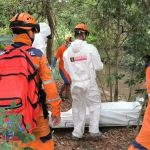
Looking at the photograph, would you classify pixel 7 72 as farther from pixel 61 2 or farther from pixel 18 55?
pixel 61 2

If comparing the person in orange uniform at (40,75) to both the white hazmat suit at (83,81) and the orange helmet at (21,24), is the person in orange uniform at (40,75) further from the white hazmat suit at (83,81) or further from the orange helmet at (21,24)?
the white hazmat suit at (83,81)

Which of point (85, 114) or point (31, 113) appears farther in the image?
point (85, 114)

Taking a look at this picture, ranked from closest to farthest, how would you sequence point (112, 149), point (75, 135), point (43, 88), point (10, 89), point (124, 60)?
point (10, 89), point (43, 88), point (112, 149), point (75, 135), point (124, 60)

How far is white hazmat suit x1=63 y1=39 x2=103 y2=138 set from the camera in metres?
5.98

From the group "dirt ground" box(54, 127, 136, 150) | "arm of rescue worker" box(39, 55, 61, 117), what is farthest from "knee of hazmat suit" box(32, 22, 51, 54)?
"arm of rescue worker" box(39, 55, 61, 117)

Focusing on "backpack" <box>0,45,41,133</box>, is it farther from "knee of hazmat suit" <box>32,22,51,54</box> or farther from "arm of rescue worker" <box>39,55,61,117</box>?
"knee of hazmat suit" <box>32,22,51,54</box>

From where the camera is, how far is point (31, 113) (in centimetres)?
343

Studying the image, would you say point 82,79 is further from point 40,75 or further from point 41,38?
point 40,75

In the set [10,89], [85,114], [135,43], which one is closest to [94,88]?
[85,114]

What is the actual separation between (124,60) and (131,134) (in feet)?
4.57

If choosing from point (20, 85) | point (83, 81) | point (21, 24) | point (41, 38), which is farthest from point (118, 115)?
point (20, 85)

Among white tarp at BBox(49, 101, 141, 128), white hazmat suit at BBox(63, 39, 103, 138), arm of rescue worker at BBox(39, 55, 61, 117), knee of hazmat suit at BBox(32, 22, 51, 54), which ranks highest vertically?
arm of rescue worker at BBox(39, 55, 61, 117)

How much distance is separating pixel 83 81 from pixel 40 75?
245 cm

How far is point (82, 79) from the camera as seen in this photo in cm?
602
